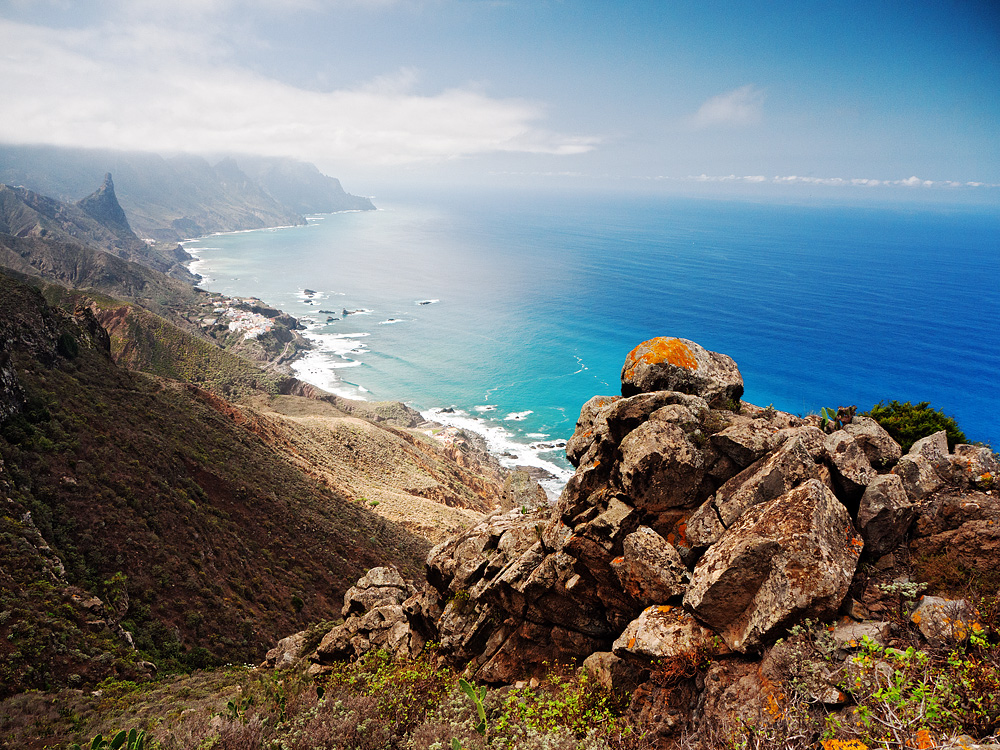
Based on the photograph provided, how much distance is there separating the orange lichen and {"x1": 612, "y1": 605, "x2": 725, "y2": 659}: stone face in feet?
21.5

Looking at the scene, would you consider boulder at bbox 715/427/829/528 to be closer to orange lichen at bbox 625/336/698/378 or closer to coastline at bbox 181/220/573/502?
orange lichen at bbox 625/336/698/378

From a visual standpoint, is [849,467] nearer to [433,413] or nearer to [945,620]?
[945,620]

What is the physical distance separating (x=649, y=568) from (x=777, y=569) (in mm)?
2538

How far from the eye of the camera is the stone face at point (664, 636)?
27.6ft

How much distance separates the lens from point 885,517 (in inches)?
335

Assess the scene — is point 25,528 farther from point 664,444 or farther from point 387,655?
point 664,444

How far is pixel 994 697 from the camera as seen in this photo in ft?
17.7

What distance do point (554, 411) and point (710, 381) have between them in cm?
7663

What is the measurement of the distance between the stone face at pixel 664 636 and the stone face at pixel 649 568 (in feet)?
1.06

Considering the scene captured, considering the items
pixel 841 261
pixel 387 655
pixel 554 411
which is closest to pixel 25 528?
pixel 387 655

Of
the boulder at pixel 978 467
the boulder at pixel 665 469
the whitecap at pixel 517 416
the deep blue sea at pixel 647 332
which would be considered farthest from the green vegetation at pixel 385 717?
the whitecap at pixel 517 416

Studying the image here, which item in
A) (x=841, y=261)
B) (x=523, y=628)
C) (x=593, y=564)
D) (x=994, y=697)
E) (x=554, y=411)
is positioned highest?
(x=841, y=261)

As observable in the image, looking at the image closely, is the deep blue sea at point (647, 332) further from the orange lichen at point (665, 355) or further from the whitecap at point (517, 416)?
the orange lichen at point (665, 355)

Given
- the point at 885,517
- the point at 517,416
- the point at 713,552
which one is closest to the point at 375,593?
the point at 713,552
